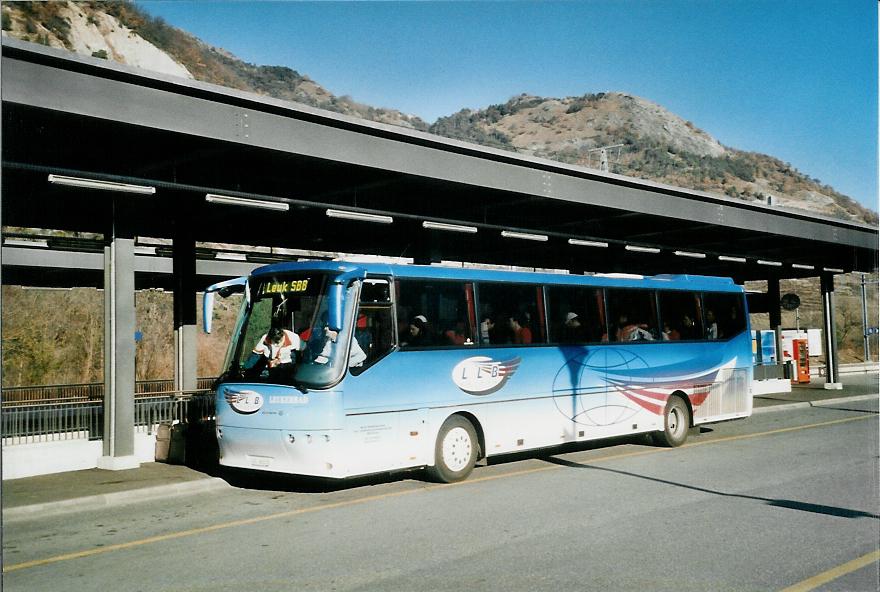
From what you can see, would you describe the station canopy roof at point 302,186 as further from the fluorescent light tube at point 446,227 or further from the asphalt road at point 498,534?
the asphalt road at point 498,534

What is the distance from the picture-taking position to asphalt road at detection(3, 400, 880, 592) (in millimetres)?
6750

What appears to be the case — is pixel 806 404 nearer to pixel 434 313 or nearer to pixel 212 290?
pixel 434 313

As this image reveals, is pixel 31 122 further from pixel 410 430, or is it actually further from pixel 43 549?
pixel 410 430

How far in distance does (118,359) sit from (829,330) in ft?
89.9

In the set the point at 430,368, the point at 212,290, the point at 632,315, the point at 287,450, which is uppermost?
the point at 212,290

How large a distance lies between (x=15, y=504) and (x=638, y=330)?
11.0 metres

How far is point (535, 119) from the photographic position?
166m

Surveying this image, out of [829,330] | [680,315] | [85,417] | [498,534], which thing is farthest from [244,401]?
[829,330]

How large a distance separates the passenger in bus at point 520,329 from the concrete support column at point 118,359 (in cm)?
618

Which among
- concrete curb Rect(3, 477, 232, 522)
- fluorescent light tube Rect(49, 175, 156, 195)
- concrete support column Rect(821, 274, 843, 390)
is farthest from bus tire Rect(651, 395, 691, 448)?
concrete support column Rect(821, 274, 843, 390)

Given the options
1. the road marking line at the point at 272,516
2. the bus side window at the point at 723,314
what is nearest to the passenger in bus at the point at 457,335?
the road marking line at the point at 272,516

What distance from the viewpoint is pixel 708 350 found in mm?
17688

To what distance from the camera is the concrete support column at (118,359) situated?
13.1 metres

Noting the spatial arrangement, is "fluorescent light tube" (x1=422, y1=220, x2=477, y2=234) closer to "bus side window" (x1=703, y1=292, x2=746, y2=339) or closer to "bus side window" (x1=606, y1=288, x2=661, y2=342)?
"bus side window" (x1=606, y1=288, x2=661, y2=342)
